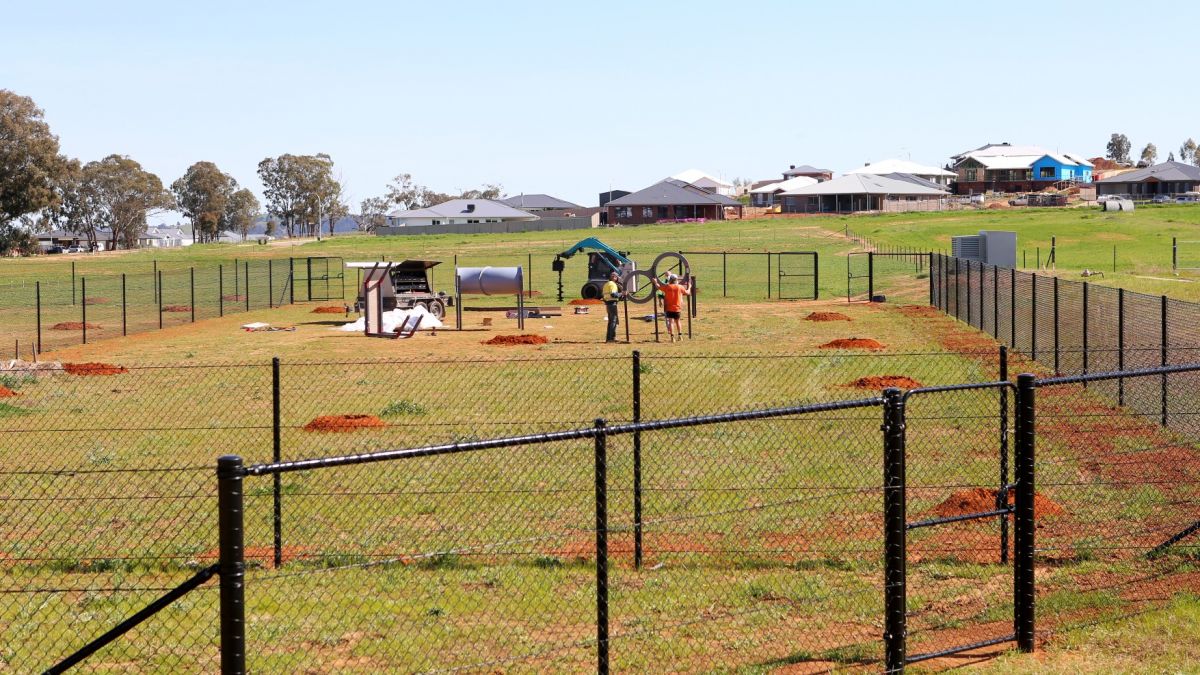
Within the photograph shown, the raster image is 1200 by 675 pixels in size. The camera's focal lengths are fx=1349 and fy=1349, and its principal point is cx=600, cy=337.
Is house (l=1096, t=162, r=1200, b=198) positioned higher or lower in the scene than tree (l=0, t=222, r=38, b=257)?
higher

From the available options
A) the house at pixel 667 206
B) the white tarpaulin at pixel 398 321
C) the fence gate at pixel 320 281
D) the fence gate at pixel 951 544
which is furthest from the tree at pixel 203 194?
the fence gate at pixel 951 544

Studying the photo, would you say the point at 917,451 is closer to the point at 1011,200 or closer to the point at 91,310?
the point at 91,310

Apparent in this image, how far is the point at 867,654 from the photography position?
352 inches

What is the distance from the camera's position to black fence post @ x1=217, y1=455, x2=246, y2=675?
6000 millimetres

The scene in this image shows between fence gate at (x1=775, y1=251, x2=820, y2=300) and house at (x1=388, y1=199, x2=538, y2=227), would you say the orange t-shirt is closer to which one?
fence gate at (x1=775, y1=251, x2=820, y2=300)

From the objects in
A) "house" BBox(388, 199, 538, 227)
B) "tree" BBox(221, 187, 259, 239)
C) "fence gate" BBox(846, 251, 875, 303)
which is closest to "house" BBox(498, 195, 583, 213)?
"house" BBox(388, 199, 538, 227)

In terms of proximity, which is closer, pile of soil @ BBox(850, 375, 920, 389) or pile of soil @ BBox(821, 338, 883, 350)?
pile of soil @ BBox(850, 375, 920, 389)

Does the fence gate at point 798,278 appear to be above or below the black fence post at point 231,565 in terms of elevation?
above

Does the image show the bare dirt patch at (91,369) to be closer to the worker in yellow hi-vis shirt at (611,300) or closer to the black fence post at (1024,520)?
the worker in yellow hi-vis shirt at (611,300)

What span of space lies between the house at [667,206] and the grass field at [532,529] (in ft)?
413

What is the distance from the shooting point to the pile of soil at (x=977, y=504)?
1256cm

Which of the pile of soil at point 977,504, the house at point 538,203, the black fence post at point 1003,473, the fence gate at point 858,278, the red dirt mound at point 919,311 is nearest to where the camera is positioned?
the black fence post at point 1003,473

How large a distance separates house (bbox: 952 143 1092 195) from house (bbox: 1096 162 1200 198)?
9.10 metres

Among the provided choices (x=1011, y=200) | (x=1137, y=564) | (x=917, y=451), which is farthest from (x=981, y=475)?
(x=1011, y=200)
